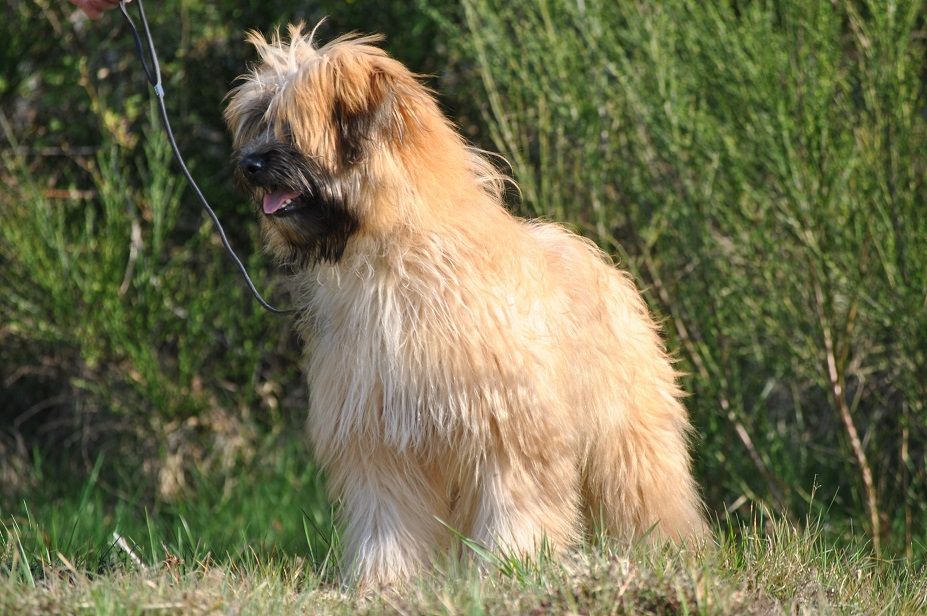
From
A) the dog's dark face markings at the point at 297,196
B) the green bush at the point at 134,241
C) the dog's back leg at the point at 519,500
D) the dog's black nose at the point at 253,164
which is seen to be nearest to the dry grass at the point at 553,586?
the dog's back leg at the point at 519,500

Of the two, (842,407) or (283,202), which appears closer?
(283,202)

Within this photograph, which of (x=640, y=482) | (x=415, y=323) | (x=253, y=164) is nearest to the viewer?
(x=253, y=164)

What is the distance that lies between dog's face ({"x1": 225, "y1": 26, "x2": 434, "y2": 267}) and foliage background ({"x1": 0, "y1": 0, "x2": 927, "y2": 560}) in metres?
1.79

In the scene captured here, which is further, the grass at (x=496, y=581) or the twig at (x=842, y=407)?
the twig at (x=842, y=407)

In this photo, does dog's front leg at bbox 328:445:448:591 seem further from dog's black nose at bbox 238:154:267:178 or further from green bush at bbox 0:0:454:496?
green bush at bbox 0:0:454:496

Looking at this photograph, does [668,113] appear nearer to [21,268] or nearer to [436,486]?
[436,486]

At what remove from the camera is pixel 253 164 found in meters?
3.54

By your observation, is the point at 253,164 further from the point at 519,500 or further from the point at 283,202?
the point at 519,500

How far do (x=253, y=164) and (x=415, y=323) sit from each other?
0.71 meters

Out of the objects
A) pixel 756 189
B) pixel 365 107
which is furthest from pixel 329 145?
pixel 756 189

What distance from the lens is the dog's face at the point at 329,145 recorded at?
3.55 m

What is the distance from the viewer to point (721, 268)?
5484 millimetres

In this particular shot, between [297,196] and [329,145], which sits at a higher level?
[329,145]

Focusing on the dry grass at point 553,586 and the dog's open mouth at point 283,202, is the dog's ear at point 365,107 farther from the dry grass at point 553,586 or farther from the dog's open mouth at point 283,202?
the dry grass at point 553,586
